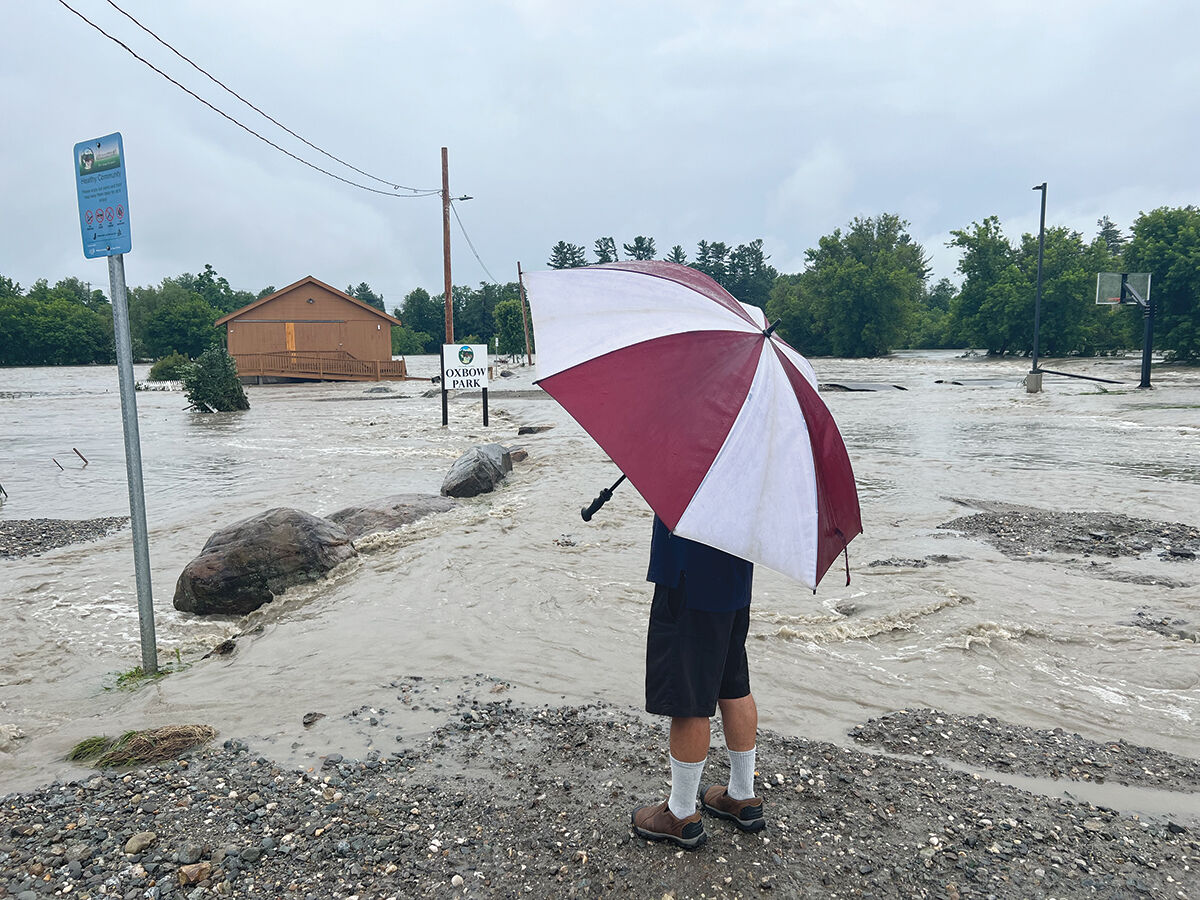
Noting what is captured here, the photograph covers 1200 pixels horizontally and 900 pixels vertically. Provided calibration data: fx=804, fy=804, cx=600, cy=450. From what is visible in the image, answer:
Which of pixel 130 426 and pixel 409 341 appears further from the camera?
pixel 409 341

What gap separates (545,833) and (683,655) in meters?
0.98

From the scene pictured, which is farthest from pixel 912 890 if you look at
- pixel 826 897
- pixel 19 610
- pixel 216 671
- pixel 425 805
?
pixel 19 610

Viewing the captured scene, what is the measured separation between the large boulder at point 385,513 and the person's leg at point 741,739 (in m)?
6.45

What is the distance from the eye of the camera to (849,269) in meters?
72.5

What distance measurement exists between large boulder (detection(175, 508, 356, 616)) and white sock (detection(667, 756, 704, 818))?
16.2 ft

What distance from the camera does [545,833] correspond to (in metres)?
3.21

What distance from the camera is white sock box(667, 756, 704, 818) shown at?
307 centimetres

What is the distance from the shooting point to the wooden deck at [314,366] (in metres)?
45.8

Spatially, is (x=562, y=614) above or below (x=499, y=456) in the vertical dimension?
below

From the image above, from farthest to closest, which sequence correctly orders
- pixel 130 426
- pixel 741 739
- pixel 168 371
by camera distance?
pixel 168 371, pixel 130 426, pixel 741 739

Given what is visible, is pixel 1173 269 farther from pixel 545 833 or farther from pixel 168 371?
pixel 168 371

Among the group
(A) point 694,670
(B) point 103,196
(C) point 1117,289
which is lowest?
(A) point 694,670

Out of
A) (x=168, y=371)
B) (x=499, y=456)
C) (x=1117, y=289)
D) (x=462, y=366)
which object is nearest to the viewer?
(x=499, y=456)

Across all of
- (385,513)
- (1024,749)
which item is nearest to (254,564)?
(385,513)
